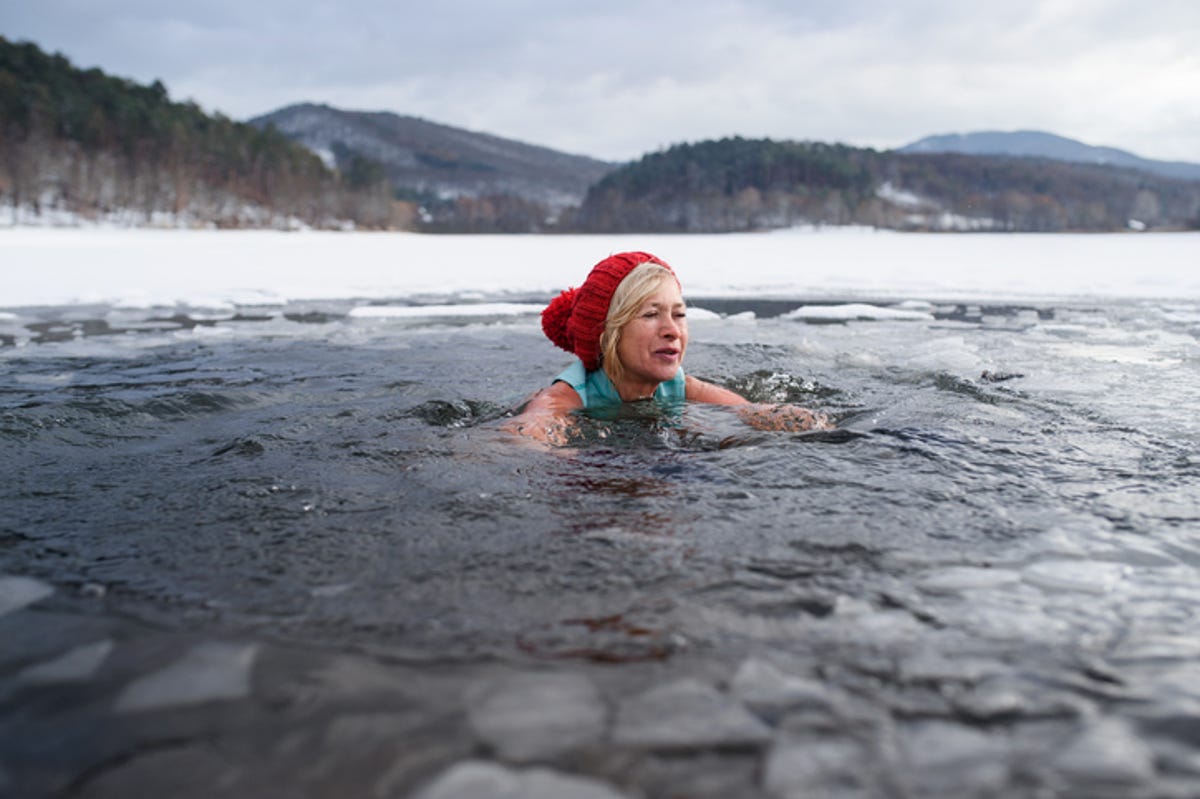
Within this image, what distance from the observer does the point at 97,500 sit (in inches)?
104

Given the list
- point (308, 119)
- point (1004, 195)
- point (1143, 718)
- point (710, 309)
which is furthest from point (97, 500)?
point (308, 119)

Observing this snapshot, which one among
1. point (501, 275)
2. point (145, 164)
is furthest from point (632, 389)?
point (145, 164)

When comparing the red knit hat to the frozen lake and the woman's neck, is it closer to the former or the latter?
the woman's neck

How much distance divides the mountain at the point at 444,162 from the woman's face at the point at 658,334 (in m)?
148

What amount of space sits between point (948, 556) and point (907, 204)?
4291 inches

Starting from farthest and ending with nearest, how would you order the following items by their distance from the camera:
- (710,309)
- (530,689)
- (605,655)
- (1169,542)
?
(710,309), (1169,542), (605,655), (530,689)

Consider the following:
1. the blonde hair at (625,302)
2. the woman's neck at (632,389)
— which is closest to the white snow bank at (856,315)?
the woman's neck at (632,389)

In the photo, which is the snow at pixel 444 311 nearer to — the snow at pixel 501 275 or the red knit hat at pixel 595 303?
the snow at pixel 501 275

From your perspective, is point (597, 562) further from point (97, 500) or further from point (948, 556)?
point (97, 500)

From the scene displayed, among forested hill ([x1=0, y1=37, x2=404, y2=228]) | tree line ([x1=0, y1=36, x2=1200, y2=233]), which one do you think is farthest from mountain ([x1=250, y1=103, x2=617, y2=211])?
forested hill ([x1=0, y1=37, x2=404, y2=228])

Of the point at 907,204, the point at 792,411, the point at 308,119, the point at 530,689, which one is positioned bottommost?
the point at 530,689

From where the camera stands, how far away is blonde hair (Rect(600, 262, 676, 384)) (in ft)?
12.2

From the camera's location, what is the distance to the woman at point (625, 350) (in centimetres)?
371

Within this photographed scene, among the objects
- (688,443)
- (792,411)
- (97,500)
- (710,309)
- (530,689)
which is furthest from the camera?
(710,309)
